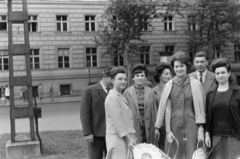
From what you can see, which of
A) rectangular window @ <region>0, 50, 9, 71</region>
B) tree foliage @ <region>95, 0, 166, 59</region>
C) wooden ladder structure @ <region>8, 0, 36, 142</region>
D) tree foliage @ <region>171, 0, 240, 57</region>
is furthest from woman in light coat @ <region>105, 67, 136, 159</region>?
rectangular window @ <region>0, 50, 9, 71</region>

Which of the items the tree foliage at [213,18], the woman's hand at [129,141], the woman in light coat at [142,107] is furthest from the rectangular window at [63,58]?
the woman's hand at [129,141]

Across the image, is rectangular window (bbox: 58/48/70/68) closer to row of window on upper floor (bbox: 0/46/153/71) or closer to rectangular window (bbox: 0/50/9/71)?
row of window on upper floor (bbox: 0/46/153/71)

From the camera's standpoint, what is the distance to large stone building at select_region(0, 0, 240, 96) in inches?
1195

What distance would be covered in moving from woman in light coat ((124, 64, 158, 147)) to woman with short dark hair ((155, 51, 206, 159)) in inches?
14.7

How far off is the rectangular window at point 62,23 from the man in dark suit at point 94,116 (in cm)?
2700

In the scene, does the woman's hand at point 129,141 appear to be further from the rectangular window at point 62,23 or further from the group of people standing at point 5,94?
the rectangular window at point 62,23

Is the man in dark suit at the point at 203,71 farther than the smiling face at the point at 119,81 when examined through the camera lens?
Yes

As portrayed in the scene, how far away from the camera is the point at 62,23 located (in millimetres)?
31828

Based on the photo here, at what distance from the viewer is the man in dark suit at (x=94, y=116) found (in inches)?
224

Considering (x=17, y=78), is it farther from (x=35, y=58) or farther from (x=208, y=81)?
(x=35, y=58)

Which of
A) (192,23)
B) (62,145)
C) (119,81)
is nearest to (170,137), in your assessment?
(119,81)

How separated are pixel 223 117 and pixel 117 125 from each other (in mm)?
1473

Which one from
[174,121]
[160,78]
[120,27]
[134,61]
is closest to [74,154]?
[160,78]

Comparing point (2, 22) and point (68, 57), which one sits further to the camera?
point (68, 57)
